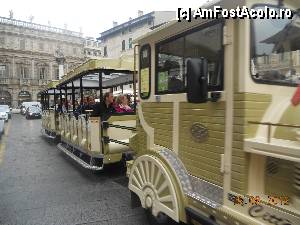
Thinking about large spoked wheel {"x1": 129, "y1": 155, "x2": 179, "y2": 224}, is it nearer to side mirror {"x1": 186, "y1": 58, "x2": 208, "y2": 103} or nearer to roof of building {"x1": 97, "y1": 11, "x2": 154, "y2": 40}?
side mirror {"x1": 186, "y1": 58, "x2": 208, "y2": 103}

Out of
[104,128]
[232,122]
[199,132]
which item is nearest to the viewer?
[232,122]

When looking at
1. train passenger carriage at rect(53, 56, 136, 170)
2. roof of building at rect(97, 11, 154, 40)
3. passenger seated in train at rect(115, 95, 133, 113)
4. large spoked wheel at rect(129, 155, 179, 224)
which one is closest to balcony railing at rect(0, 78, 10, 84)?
roof of building at rect(97, 11, 154, 40)

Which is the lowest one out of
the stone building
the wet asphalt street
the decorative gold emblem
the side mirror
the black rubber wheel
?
the wet asphalt street

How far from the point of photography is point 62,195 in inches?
244

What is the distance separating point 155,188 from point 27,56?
2529 inches

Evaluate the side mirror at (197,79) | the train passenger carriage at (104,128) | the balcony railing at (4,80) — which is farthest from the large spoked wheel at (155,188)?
the balcony railing at (4,80)

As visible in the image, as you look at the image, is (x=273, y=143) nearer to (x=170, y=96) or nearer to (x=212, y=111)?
(x=212, y=111)

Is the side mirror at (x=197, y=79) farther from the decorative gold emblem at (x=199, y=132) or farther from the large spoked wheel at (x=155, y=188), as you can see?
the large spoked wheel at (x=155, y=188)

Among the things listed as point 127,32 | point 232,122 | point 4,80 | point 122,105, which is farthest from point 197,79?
point 4,80

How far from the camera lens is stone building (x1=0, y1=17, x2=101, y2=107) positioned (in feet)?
194

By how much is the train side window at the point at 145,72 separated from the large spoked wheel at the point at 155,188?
96cm

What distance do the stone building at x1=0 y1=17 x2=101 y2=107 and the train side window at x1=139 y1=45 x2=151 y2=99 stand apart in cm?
5920

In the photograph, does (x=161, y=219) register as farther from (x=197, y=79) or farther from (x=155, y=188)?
(x=197, y=79)

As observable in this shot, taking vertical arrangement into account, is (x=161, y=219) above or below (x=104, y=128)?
below
